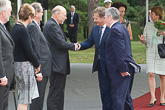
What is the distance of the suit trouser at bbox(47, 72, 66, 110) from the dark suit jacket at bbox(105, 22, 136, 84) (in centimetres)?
108

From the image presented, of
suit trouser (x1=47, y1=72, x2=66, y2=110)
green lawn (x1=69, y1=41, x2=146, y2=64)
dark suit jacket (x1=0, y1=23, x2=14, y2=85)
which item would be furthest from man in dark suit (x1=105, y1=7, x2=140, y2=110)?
green lawn (x1=69, y1=41, x2=146, y2=64)

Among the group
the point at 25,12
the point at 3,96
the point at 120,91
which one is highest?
the point at 25,12

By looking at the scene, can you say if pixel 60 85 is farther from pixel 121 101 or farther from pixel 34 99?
pixel 121 101

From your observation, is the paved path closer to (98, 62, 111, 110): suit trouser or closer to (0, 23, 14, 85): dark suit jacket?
(98, 62, 111, 110): suit trouser

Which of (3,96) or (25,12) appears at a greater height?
(25,12)

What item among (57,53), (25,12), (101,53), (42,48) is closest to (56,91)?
(57,53)

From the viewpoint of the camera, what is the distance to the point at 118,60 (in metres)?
6.13

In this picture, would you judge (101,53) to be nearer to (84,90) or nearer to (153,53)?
(153,53)

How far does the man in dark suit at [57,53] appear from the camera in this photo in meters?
6.84

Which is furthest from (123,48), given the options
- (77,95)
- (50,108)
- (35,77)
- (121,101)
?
→ (77,95)

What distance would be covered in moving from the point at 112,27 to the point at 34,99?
67.9 inches

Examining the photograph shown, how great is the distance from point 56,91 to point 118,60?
156 centimetres

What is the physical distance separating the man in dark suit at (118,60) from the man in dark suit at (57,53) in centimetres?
93

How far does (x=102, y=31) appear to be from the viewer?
279 inches
